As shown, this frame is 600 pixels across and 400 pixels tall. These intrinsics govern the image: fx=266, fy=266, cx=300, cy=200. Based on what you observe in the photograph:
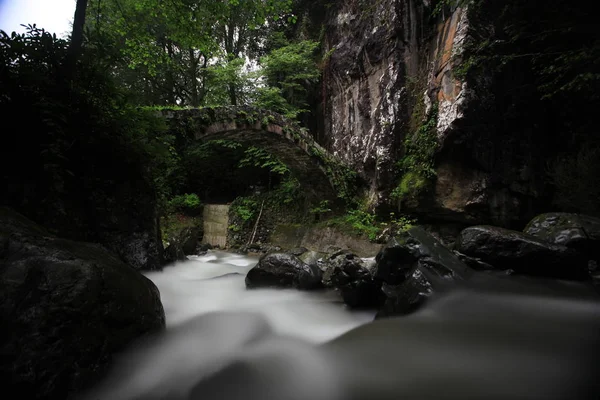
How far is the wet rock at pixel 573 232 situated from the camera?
344 centimetres

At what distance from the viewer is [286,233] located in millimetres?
10242

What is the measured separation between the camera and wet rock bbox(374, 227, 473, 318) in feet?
9.69

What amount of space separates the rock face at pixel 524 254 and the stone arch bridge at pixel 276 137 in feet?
19.1

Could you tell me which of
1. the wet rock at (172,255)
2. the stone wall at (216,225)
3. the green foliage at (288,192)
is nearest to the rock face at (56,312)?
the wet rock at (172,255)

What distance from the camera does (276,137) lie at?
863 cm

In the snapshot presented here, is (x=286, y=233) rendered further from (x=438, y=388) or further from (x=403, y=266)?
(x=438, y=388)

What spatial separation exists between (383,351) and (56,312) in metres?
2.35

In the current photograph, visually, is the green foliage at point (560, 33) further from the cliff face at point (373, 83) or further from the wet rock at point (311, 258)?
the wet rock at point (311, 258)

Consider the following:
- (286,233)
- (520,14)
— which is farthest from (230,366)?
(286,233)

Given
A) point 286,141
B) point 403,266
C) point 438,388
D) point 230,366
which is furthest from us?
point 286,141

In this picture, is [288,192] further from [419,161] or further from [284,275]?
[284,275]

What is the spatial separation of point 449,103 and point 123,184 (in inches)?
285

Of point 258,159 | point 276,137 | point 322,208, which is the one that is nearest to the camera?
point 276,137

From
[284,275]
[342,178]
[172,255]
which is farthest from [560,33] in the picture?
[172,255]
